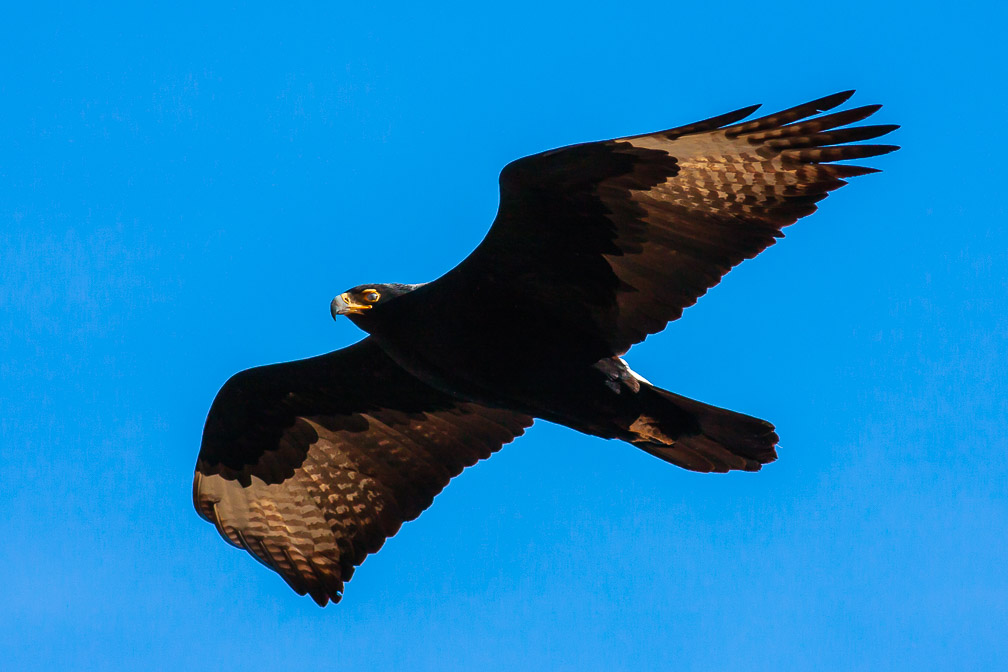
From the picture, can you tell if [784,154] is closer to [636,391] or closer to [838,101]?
[838,101]

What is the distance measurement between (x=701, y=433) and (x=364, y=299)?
2384mm

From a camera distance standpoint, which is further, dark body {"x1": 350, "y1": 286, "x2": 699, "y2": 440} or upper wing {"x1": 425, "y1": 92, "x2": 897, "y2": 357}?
dark body {"x1": 350, "y1": 286, "x2": 699, "y2": 440}

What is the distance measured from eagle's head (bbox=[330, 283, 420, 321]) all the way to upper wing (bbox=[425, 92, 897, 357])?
0.30 meters

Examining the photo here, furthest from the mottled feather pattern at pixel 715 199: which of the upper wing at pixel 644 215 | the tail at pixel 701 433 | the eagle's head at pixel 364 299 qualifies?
the eagle's head at pixel 364 299

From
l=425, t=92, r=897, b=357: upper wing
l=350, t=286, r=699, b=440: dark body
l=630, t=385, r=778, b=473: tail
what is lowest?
l=630, t=385, r=778, b=473: tail

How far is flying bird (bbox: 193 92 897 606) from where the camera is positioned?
26.4 feet

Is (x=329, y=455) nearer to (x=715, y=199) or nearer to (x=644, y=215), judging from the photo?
(x=644, y=215)

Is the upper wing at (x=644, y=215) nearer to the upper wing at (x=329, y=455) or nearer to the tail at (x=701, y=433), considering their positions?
the tail at (x=701, y=433)

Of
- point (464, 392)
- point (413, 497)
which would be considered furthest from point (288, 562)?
point (464, 392)

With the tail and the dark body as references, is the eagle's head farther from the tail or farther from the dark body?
the tail

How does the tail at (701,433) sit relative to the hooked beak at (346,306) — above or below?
below

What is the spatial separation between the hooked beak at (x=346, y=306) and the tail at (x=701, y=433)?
6.28ft

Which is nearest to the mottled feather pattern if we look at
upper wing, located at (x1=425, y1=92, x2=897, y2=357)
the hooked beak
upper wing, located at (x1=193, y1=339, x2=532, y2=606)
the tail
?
upper wing, located at (x1=425, y1=92, x2=897, y2=357)

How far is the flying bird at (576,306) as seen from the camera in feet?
26.4
